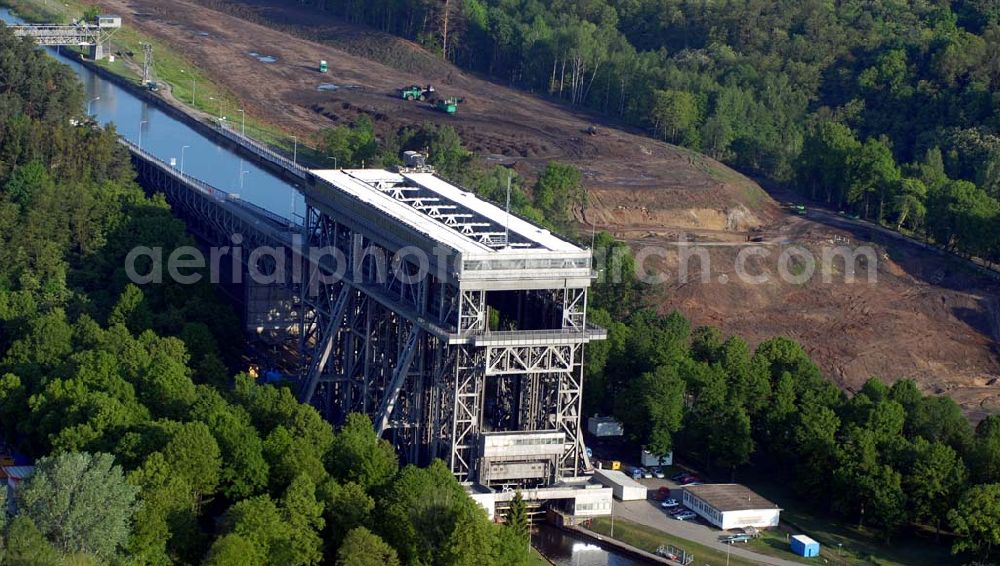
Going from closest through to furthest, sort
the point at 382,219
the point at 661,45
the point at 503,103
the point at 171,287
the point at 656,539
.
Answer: the point at 656,539, the point at 382,219, the point at 171,287, the point at 503,103, the point at 661,45

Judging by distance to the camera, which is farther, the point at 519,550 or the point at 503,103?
the point at 503,103

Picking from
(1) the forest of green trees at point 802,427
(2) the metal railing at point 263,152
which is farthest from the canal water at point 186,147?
(1) the forest of green trees at point 802,427

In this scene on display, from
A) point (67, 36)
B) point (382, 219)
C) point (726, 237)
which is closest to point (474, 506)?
point (382, 219)

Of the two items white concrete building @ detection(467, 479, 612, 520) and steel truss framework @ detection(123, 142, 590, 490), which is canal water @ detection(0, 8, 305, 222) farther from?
white concrete building @ detection(467, 479, 612, 520)

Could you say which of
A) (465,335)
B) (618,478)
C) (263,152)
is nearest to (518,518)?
(465,335)

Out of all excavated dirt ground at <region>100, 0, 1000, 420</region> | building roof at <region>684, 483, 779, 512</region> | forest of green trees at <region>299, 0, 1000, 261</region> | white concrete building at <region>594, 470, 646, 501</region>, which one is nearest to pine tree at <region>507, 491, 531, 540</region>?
white concrete building at <region>594, 470, 646, 501</region>

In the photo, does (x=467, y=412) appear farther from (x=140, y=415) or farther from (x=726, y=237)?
(x=726, y=237)

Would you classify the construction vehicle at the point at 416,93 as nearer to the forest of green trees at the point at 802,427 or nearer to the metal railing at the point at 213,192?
the metal railing at the point at 213,192
